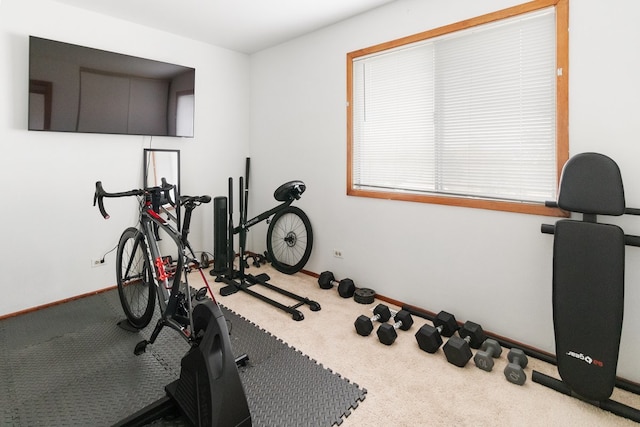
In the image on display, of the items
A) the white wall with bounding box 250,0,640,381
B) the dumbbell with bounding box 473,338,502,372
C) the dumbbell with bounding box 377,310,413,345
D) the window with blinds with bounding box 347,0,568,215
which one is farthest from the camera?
the dumbbell with bounding box 377,310,413,345

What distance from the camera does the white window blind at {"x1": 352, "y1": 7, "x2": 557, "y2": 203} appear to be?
2305 mm

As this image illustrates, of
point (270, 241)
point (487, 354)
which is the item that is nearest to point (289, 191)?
point (270, 241)

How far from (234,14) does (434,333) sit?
134 inches

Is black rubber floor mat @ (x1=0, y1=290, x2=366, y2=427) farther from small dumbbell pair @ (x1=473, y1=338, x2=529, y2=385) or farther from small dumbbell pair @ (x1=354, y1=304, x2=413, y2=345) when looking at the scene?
small dumbbell pair @ (x1=473, y1=338, x2=529, y2=385)

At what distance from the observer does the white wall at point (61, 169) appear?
9.36 feet

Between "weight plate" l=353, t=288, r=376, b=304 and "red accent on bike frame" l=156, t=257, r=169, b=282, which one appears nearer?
"red accent on bike frame" l=156, t=257, r=169, b=282

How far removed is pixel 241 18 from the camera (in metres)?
3.37

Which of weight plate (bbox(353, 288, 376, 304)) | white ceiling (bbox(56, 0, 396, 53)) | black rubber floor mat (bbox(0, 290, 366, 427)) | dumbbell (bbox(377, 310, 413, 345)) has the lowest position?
black rubber floor mat (bbox(0, 290, 366, 427))

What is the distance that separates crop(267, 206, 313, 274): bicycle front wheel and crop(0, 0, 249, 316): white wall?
Answer: 1.18 metres

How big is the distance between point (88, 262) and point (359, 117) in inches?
123

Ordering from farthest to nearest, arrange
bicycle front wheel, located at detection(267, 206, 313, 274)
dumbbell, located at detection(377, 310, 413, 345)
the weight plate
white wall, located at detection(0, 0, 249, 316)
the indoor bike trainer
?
bicycle front wheel, located at detection(267, 206, 313, 274), the indoor bike trainer, the weight plate, white wall, located at detection(0, 0, 249, 316), dumbbell, located at detection(377, 310, 413, 345)

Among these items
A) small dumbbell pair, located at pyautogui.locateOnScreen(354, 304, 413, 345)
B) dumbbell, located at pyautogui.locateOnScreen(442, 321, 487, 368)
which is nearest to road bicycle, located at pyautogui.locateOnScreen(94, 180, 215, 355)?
small dumbbell pair, located at pyautogui.locateOnScreen(354, 304, 413, 345)

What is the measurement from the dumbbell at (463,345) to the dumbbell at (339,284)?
1.16m

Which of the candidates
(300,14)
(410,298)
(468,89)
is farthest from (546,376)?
(300,14)
